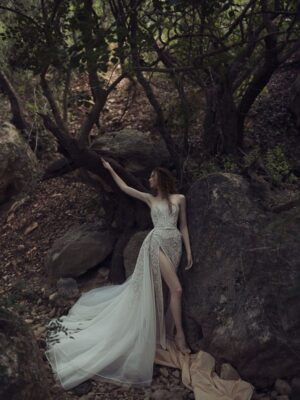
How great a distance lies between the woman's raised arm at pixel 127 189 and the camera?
611 cm

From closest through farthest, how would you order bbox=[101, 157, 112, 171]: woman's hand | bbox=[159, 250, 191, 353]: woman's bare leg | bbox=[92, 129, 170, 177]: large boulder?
bbox=[159, 250, 191, 353]: woman's bare leg
bbox=[101, 157, 112, 171]: woman's hand
bbox=[92, 129, 170, 177]: large boulder

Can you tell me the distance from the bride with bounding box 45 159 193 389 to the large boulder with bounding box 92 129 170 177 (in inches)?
35.5

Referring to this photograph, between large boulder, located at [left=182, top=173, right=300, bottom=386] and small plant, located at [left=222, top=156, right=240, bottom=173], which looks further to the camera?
small plant, located at [left=222, top=156, right=240, bottom=173]

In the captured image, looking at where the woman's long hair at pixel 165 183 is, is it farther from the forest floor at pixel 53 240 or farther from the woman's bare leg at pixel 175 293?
the forest floor at pixel 53 240

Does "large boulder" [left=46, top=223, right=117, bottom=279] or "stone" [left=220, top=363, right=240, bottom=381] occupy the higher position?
"large boulder" [left=46, top=223, right=117, bottom=279]

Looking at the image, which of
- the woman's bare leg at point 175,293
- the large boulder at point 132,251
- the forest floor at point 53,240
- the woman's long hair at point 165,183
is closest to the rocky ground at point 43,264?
the forest floor at point 53,240

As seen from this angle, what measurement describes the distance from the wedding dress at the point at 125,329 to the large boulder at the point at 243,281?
0.26 metres

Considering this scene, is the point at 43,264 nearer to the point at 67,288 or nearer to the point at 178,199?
the point at 67,288

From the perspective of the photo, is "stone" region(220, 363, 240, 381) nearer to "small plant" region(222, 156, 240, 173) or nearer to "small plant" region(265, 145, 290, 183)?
"small plant" region(265, 145, 290, 183)

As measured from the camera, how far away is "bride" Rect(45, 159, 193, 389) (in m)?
5.14

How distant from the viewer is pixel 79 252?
684 centimetres

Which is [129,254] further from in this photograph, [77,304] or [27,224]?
[27,224]

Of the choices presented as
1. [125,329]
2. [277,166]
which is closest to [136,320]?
[125,329]

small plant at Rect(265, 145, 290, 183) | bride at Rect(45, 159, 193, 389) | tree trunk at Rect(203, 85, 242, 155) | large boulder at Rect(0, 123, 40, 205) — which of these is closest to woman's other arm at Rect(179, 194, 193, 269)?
bride at Rect(45, 159, 193, 389)
